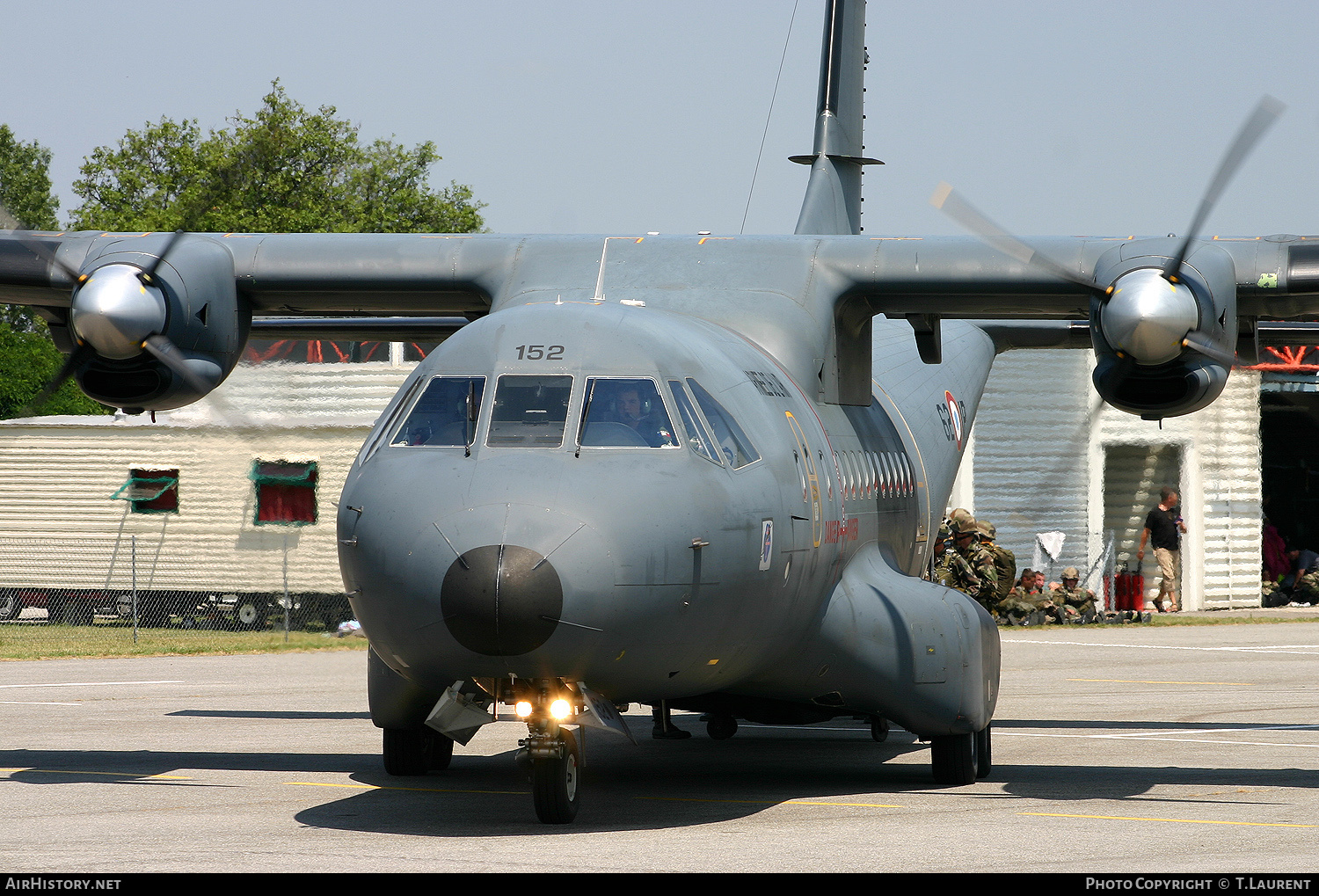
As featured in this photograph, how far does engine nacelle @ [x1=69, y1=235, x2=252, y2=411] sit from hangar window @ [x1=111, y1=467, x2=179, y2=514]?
15.1 meters

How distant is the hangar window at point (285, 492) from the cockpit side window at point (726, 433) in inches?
688

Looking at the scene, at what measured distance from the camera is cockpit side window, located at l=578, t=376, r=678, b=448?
8898 mm

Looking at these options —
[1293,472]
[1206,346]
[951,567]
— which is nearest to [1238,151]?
[1206,346]

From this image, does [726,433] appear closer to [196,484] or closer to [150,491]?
[196,484]

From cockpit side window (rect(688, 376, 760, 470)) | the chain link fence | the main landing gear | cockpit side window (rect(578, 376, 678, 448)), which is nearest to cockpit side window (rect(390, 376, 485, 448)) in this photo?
cockpit side window (rect(578, 376, 678, 448))

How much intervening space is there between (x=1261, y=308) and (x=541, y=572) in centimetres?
646

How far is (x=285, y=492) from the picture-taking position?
26297mm

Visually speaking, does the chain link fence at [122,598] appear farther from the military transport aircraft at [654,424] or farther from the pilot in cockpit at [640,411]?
the pilot in cockpit at [640,411]

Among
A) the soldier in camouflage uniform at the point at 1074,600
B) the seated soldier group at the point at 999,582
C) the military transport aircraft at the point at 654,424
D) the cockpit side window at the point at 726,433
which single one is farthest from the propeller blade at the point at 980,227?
the soldier in camouflage uniform at the point at 1074,600

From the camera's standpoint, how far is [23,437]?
90.2ft

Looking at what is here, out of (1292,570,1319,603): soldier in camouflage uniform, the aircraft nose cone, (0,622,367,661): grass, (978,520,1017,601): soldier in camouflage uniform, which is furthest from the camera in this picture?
(1292,570,1319,603): soldier in camouflage uniform

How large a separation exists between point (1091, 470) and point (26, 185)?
5554cm

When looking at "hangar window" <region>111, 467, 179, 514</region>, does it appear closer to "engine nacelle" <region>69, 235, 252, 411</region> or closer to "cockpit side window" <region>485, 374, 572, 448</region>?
"engine nacelle" <region>69, 235, 252, 411</region>

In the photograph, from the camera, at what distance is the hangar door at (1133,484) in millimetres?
31203
